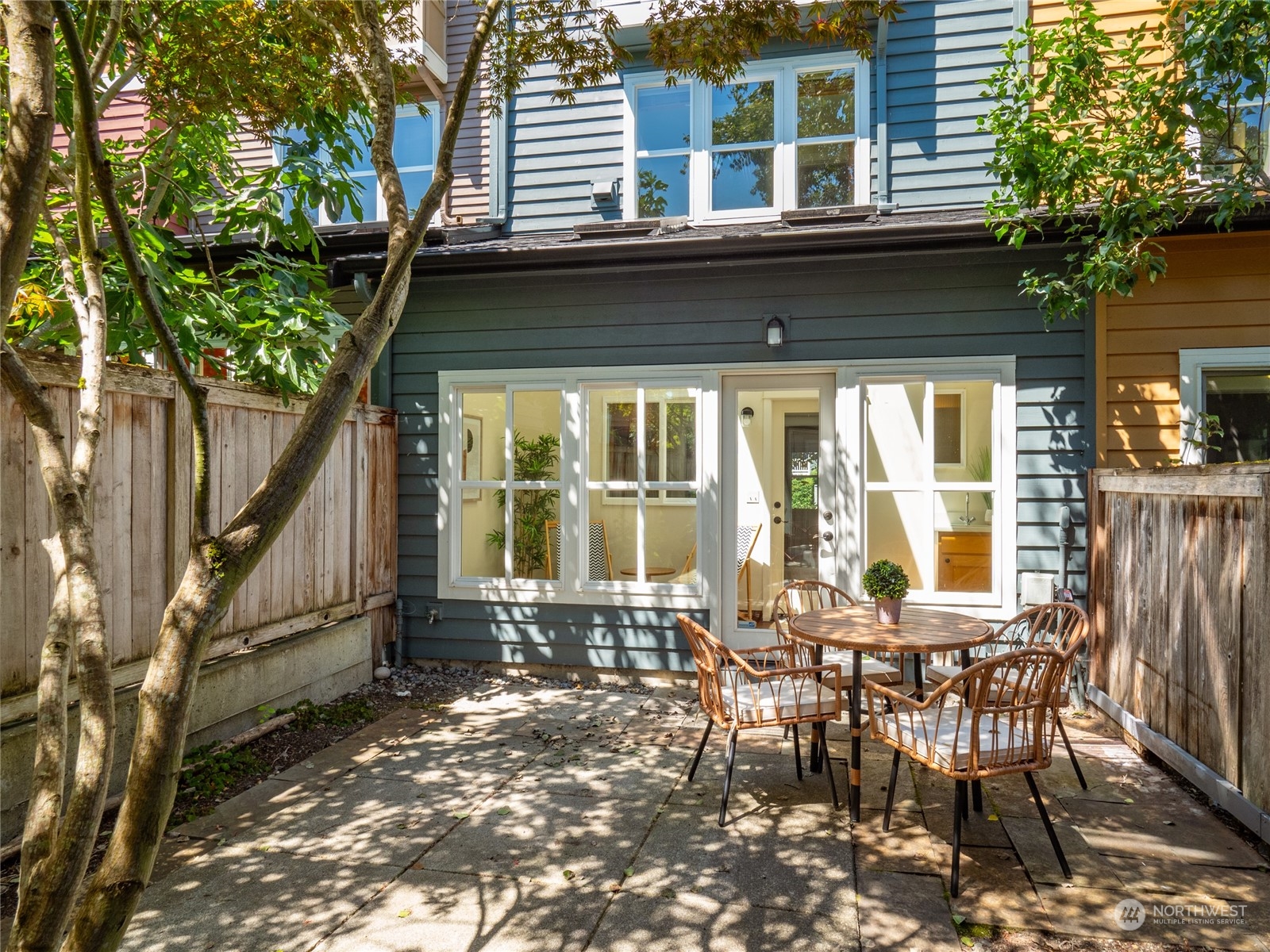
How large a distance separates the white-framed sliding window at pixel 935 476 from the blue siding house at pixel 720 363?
0.06ft

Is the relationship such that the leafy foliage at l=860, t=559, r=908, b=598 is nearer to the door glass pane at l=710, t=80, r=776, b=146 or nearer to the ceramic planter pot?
the ceramic planter pot

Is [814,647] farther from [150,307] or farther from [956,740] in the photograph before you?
[150,307]

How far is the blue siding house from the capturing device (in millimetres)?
5031

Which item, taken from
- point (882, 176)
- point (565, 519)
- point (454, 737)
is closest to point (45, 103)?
point (454, 737)

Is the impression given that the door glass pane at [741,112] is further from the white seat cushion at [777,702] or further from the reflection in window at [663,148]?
the white seat cushion at [777,702]

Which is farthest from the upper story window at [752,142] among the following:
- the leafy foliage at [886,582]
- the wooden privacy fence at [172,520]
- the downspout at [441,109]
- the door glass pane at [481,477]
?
the leafy foliage at [886,582]

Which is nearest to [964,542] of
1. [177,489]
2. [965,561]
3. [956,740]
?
[965,561]

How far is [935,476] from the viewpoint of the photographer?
5148 millimetres

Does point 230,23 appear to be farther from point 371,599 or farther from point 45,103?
point 371,599

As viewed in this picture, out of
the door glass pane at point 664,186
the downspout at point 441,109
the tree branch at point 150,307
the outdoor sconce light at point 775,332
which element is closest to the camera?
the tree branch at point 150,307

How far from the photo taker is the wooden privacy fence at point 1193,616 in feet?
9.84

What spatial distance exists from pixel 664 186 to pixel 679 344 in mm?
Answer: 1478

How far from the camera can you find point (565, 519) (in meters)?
5.70

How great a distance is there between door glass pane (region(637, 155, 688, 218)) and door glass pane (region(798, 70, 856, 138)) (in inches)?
37.2
